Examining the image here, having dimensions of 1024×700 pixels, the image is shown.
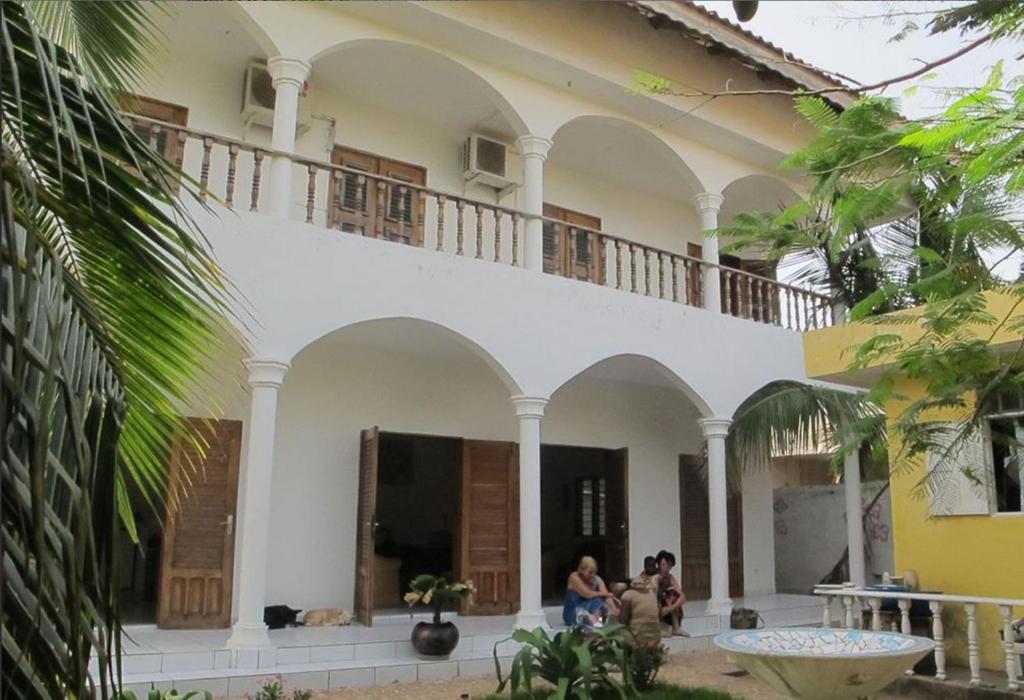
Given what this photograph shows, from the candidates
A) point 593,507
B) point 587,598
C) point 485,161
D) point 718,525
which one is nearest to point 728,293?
point 718,525

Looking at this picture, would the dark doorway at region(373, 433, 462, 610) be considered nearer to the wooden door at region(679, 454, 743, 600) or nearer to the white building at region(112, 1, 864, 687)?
the white building at region(112, 1, 864, 687)

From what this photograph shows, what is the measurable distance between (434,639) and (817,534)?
27.4ft

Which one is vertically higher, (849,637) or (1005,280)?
(1005,280)

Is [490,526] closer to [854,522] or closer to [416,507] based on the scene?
[416,507]

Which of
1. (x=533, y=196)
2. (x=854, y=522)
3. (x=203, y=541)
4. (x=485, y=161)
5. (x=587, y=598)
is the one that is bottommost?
(x=587, y=598)

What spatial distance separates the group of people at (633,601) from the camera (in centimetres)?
798

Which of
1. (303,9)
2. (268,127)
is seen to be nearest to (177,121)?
(268,127)

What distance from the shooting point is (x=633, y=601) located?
801 cm

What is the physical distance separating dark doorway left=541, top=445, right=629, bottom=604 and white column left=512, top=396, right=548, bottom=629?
8.44 feet

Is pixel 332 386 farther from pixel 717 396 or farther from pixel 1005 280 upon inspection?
pixel 1005 280

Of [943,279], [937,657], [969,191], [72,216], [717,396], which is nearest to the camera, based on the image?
[72,216]

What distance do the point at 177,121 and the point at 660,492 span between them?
744 centimetres

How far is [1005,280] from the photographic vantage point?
4.10 metres

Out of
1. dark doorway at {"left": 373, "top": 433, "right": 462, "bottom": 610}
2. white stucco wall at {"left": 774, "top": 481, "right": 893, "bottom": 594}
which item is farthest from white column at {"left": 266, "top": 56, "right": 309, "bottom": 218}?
white stucco wall at {"left": 774, "top": 481, "right": 893, "bottom": 594}
